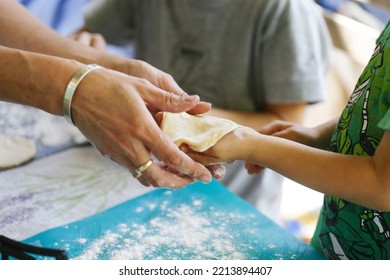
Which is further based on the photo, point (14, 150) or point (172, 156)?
point (14, 150)

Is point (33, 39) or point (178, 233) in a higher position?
point (33, 39)

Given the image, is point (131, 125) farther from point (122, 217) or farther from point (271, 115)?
point (271, 115)

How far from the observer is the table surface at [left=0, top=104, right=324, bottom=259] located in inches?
31.9

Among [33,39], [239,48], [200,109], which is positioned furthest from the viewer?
[239,48]

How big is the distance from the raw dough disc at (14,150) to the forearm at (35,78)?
250 millimetres

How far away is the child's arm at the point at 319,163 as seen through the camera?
2.09ft

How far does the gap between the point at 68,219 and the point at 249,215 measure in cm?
32

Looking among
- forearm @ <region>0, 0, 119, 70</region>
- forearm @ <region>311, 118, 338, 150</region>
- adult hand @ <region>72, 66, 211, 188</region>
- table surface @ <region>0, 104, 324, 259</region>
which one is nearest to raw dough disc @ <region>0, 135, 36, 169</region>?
table surface @ <region>0, 104, 324, 259</region>

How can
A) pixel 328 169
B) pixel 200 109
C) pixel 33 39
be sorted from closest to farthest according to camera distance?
pixel 328 169 → pixel 200 109 → pixel 33 39

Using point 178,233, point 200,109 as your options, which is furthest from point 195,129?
point 178,233

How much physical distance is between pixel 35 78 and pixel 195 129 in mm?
253

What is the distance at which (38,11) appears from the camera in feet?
6.58

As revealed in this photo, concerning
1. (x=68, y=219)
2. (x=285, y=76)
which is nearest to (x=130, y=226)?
(x=68, y=219)

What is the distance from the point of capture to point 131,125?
27.6 inches
